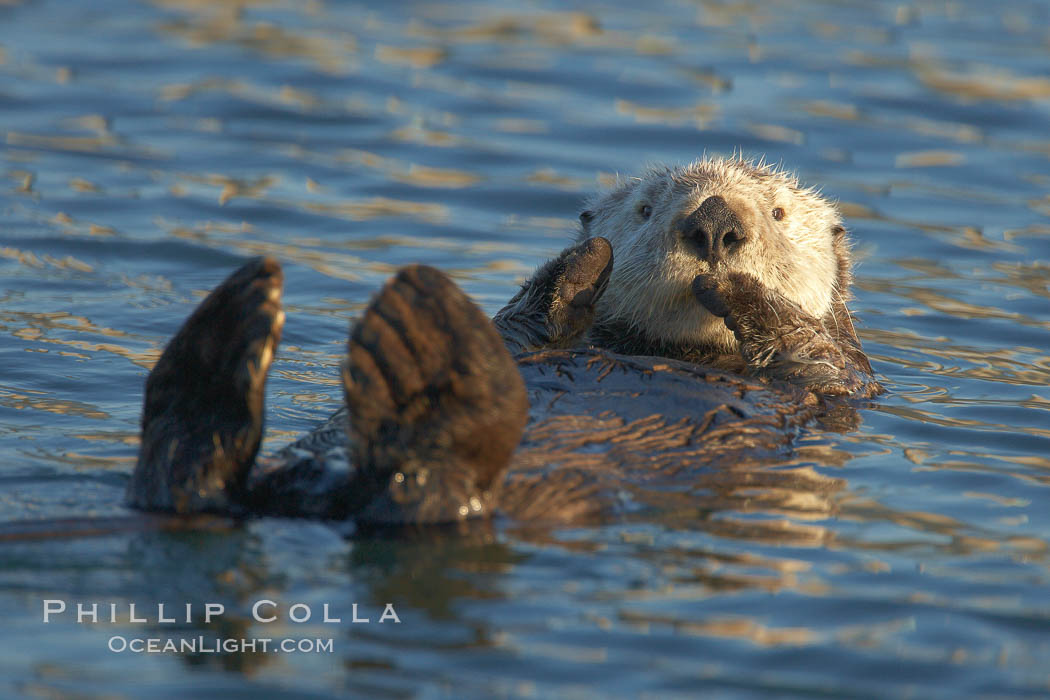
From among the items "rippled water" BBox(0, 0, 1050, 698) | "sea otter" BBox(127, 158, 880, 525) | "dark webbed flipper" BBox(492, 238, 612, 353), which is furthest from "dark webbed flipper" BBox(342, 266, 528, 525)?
"dark webbed flipper" BBox(492, 238, 612, 353)

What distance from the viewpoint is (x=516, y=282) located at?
7121 mm

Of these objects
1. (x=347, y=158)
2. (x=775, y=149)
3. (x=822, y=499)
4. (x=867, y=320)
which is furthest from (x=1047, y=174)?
(x=822, y=499)

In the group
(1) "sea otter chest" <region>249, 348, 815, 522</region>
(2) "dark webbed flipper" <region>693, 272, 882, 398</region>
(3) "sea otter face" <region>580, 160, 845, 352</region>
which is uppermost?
(3) "sea otter face" <region>580, 160, 845, 352</region>

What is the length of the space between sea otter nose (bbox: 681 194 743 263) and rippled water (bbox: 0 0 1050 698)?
0.73 metres

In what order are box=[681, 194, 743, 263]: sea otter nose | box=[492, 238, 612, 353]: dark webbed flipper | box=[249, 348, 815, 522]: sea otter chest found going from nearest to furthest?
box=[249, 348, 815, 522]: sea otter chest
box=[681, 194, 743, 263]: sea otter nose
box=[492, 238, 612, 353]: dark webbed flipper

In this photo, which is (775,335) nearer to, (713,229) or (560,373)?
(713,229)

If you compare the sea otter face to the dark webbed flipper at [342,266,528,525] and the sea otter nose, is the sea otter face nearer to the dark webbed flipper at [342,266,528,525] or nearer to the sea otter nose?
the sea otter nose

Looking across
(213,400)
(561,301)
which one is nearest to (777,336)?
(561,301)

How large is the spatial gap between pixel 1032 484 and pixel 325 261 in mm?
4249

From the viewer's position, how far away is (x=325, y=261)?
741 cm

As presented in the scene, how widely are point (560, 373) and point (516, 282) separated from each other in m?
2.84

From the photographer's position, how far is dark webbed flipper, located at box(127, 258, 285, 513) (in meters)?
3.32

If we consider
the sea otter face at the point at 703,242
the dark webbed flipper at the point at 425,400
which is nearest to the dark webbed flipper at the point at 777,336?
the sea otter face at the point at 703,242

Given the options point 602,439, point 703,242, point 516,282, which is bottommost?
point 602,439
